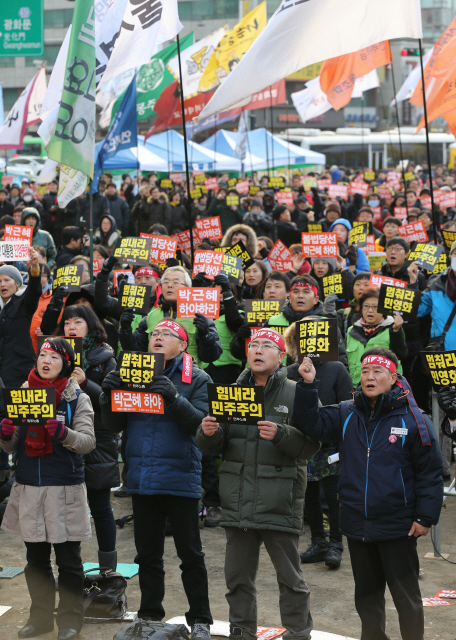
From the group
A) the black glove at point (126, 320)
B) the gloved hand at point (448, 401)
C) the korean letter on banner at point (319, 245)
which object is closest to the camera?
the gloved hand at point (448, 401)

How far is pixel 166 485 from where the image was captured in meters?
4.93

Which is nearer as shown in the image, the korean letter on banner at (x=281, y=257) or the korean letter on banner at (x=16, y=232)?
the korean letter on banner at (x=16, y=232)

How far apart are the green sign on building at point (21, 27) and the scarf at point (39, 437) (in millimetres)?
11663

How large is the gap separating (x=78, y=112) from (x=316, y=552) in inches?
166

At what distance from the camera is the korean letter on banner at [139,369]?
4883 mm

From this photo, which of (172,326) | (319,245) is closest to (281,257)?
(319,245)

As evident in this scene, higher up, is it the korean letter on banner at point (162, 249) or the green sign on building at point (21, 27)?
the green sign on building at point (21, 27)

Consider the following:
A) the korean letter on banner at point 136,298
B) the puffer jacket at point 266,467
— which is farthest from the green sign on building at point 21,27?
the puffer jacket at point 266,467

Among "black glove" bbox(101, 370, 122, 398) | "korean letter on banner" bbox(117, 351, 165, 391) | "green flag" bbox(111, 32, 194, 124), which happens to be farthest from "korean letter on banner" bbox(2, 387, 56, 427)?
"green flag" bbox(111, 32, 194, 124)

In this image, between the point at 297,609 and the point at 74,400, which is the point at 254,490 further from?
the point at 74,400

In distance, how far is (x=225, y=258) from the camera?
8.45 metres

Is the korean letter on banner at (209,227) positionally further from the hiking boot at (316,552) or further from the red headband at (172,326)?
the red headband at (172,326)

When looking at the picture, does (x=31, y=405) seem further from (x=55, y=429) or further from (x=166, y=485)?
(x=166, y=485)

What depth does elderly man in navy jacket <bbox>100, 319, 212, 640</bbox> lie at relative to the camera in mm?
4934
